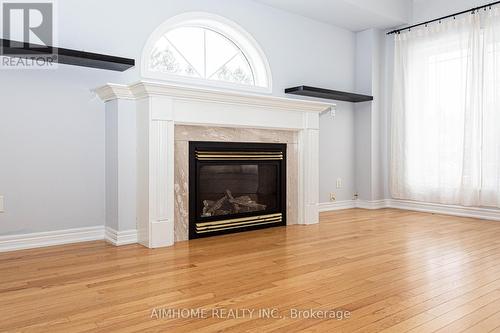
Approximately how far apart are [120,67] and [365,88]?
3.20 metres

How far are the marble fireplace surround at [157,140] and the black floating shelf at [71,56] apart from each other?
0.19 metres

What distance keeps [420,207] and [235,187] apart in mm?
2551

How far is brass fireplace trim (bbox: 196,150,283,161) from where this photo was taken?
3.41m

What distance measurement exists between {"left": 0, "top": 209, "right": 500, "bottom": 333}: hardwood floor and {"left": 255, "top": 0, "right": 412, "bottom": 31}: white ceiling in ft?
8.29

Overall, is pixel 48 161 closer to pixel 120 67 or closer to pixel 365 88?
pixel 120 67

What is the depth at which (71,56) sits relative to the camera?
9.27ft

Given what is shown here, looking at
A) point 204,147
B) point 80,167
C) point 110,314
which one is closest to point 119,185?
point 80,167

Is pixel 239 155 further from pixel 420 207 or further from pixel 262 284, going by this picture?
pixel 420 207

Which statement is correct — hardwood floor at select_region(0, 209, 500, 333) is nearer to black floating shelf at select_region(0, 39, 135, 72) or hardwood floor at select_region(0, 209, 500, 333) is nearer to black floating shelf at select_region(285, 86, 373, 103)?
black floating shelf at select_region(0, 39, 135, 72)

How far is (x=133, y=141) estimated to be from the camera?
3.19 meters

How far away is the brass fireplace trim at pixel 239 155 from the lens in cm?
341

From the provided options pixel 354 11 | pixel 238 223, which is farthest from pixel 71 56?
pixel 354 11

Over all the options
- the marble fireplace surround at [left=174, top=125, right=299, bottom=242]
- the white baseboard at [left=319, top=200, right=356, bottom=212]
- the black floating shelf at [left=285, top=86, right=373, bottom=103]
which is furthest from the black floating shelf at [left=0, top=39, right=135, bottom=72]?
the white baseboard at [left=319, top=200, right=356, bottom=212]

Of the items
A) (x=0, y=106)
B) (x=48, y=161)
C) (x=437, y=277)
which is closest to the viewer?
(x=437, y=277)
